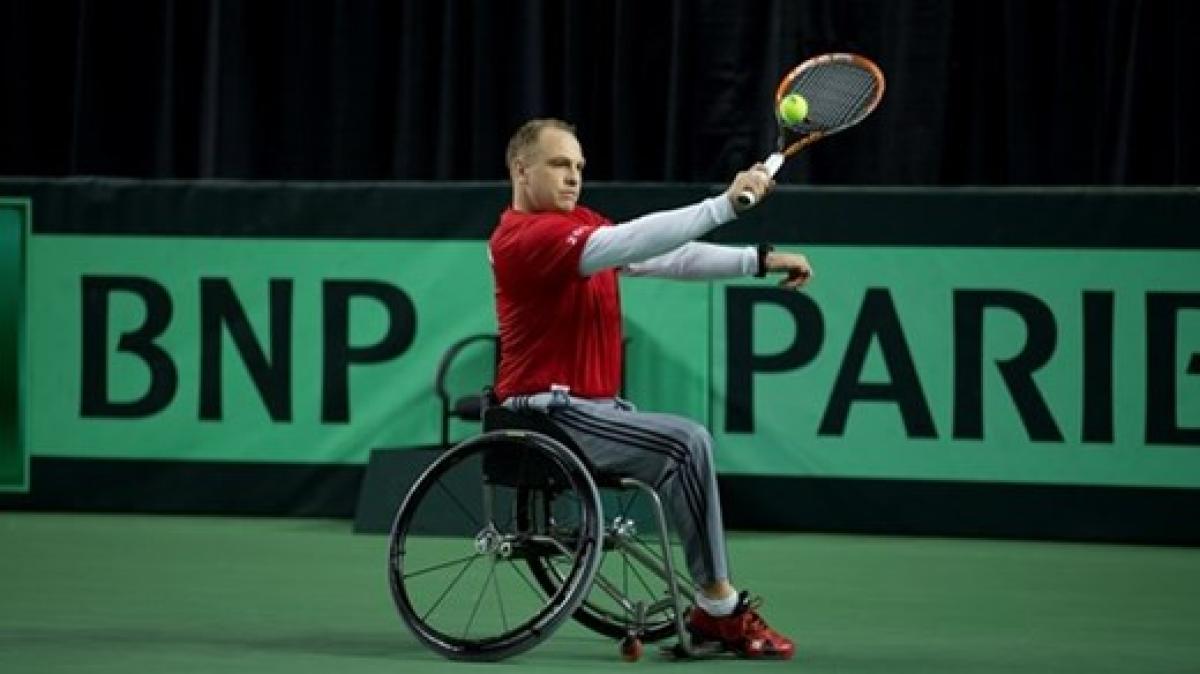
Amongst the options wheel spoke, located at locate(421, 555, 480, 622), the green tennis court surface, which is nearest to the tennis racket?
the green tennis court surface

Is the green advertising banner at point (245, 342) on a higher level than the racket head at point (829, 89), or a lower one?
lower

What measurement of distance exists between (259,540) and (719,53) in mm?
3345

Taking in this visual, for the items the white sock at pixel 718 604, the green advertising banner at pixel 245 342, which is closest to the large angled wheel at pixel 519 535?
the white sock at pixel 718 604

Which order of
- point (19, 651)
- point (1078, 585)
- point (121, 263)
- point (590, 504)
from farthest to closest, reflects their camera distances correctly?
point (121, 263)
point (1078, 585)
point (19, 651)
point (590, 504)

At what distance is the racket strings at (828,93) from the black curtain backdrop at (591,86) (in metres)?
4.56

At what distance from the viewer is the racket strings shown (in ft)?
23.0

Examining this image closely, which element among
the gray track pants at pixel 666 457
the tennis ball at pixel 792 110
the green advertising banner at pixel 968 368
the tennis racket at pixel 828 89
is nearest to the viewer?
the gray track pants at pixel 666 457

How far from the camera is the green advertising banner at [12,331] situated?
10328 millimetres

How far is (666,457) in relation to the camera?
6.50 metres

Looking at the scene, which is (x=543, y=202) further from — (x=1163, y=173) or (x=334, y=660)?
(x=1163, y=173)

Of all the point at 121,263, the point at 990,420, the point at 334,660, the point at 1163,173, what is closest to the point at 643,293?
the point at 990,420

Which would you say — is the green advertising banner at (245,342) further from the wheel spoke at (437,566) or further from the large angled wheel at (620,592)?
the large angled wheel at (620,592)

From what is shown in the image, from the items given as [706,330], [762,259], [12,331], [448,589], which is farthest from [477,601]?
[12,331]

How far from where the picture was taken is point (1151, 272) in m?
9.57
